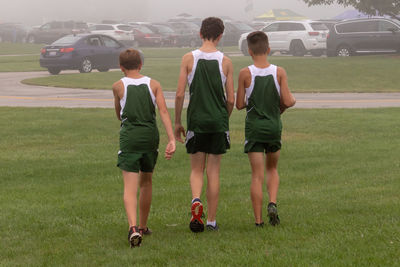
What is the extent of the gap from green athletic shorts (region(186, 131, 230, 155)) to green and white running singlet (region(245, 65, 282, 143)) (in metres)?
0.23

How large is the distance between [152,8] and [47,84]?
87.8m

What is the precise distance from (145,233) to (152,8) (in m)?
107

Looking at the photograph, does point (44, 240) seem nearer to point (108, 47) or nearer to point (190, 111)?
point (190, 111)

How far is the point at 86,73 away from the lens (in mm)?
28500

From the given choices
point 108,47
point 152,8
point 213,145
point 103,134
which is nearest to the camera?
point 213,145

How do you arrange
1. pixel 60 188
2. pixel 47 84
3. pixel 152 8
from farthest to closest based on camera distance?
pixel 152 8
pixel 47 84
pixel 60 188

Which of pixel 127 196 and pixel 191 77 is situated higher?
pixel 191 77

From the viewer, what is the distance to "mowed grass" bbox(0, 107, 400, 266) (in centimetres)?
555

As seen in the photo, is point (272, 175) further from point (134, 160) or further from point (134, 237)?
point (134, 237)

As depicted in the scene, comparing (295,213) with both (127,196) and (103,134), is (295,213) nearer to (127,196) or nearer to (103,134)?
(127,196)

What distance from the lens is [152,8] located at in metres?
111

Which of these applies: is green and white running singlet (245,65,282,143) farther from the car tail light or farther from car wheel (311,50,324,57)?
car wheel (311,50,324,57)

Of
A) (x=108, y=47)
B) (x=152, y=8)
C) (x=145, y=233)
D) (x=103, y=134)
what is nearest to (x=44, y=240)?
(x=145, y=233)

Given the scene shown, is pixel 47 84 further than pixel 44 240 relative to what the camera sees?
Yes
